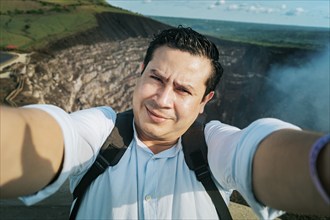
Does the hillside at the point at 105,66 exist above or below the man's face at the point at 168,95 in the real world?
below

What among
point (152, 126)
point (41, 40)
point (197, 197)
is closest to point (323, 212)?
point (197, 197)

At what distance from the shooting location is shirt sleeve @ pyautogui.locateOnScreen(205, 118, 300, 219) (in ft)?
5.74

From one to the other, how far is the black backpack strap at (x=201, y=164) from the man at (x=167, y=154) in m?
0.05

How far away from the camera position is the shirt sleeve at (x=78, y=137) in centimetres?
177

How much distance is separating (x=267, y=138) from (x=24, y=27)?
48.0 m

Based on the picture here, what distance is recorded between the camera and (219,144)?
2.18 meters

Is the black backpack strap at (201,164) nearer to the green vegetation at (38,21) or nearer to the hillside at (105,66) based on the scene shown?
the hillside at (105,66)

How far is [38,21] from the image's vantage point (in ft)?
153

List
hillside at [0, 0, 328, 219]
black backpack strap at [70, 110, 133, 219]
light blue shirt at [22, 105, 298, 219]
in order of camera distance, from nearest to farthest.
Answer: light blue shirt at [22, 105, 298, 219], black backpack strap at [70, 110, 133, 219], hillside at [0, 0, 328, 219]

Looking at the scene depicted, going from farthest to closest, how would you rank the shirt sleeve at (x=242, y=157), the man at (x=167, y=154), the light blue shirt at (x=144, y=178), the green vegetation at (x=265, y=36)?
the green vegetation at (x=265, y=36), the light blue shirt at (x=144, y=178), the shirt sleeve at (x=242, y=157), the man at (x=167, y=154)

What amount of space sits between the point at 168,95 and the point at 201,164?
59cm

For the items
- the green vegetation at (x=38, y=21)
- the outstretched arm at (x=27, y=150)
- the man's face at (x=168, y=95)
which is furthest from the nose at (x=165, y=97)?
the green vegetation at (x=38, y=21)

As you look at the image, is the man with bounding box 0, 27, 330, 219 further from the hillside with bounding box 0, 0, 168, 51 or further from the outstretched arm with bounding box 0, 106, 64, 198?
the hillside with bounding box 0, 0, 168, 51

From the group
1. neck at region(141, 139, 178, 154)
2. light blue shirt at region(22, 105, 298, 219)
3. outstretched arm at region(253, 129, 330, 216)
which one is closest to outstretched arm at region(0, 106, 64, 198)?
light blue shirt at region(22, 105, 298, 219)
